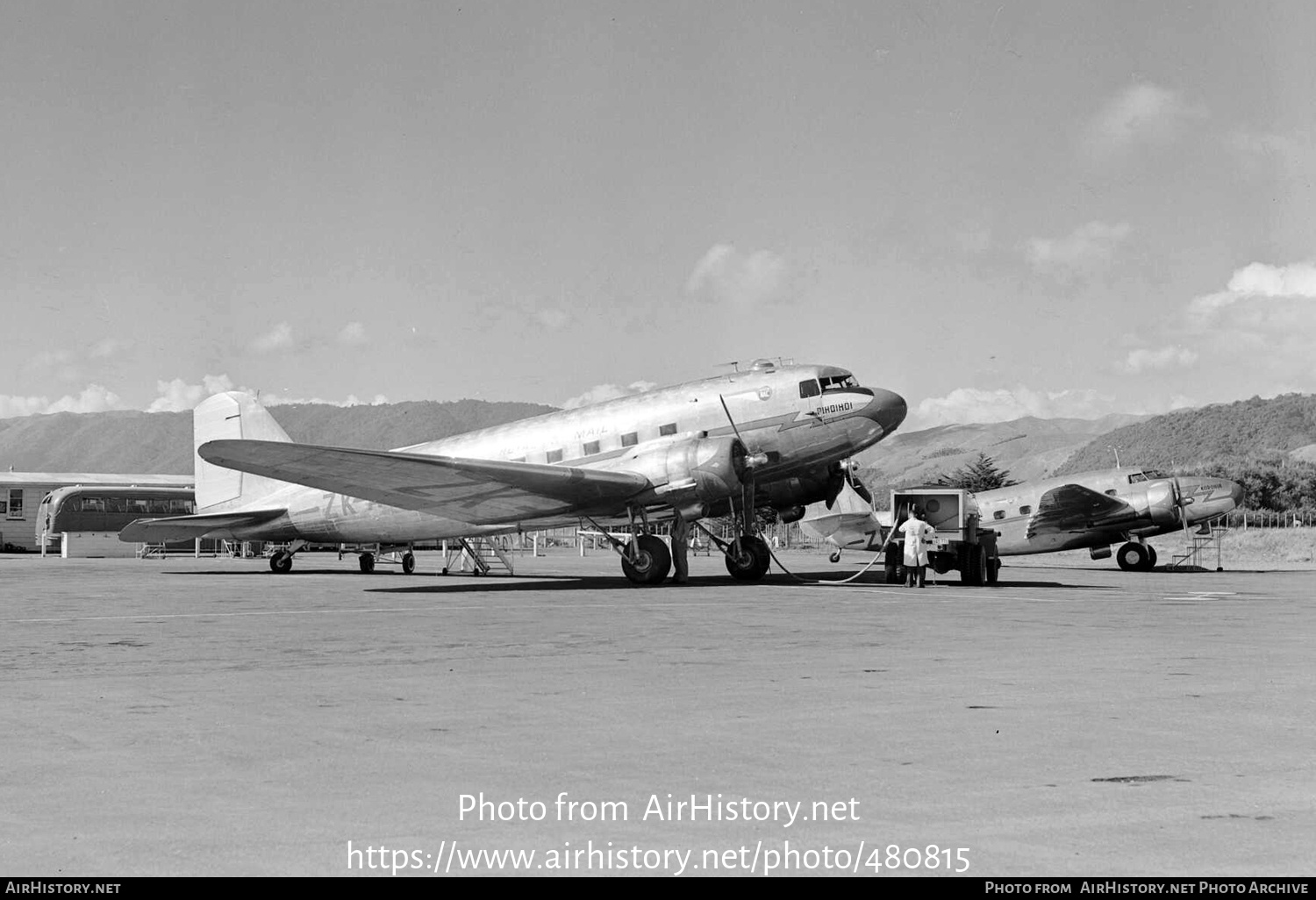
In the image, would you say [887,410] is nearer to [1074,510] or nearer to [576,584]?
[576,584]

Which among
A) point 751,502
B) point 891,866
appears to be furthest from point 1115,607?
point 891,866

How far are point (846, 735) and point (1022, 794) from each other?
1811 mm

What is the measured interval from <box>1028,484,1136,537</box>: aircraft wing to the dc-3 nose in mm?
12320

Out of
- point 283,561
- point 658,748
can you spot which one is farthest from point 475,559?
point 658,748

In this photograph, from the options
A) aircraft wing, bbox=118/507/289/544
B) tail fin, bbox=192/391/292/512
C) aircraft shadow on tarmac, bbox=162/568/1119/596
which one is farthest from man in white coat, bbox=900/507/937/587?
tail fin, bbox=192/391/292/512

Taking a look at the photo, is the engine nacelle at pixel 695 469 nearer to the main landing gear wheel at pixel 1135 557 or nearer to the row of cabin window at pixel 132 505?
the main landing gear wheel at pixel 1135 557

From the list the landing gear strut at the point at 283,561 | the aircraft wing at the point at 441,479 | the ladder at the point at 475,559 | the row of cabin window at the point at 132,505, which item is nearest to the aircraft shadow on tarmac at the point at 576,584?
the ladder at the point at 475,559

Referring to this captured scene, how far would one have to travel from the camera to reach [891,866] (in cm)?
469

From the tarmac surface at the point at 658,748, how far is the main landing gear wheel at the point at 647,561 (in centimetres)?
1106

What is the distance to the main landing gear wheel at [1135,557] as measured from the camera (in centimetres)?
4050

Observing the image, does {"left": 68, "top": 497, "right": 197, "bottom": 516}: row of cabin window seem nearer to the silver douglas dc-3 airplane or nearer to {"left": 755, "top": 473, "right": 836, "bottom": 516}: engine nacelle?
the silver douglas dc-3 airplane

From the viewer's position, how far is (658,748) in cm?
705

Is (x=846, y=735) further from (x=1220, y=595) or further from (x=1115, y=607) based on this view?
(x=1220, y=595)

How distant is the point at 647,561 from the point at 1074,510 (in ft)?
60.0
